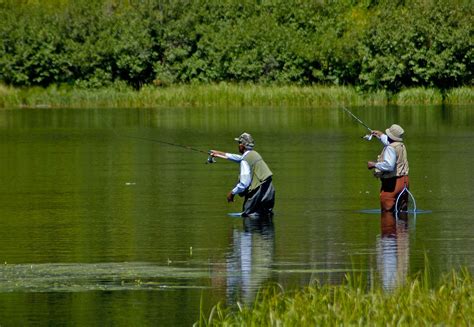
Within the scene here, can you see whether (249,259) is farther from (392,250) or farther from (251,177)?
(251,177)

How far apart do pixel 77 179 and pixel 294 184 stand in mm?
5245

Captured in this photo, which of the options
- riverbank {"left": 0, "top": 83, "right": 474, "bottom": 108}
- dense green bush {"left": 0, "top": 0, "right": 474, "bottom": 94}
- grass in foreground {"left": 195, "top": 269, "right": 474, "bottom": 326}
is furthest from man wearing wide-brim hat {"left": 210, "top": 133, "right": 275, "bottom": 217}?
dense green bush {"left": 0, "top": 0, "right": 474, "bottom": 94}

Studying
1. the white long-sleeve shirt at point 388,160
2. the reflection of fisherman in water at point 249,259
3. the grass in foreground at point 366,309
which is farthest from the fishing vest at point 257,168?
the grass in foreground at point 366,309

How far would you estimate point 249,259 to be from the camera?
1872 cm

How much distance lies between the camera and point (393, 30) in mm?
76875

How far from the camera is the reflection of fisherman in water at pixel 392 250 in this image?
16.6 m

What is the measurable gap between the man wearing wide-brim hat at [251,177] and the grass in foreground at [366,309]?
826cm

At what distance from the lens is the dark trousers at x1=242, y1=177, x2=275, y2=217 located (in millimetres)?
22828

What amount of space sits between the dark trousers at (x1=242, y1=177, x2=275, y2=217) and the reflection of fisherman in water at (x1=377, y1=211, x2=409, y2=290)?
5.65ft

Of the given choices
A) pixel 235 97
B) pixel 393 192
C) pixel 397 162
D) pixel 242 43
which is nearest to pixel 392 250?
pixel 397 162

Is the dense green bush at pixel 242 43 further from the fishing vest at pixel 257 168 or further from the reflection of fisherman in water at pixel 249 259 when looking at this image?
the reflection of fisherman in water at pixel 249 259

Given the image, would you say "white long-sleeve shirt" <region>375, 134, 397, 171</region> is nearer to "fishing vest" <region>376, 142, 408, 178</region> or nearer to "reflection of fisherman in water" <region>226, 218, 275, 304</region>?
"fishing vest" <region>376, 142, 408, 178</region>

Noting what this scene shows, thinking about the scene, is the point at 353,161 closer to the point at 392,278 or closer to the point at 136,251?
the point at 136,251

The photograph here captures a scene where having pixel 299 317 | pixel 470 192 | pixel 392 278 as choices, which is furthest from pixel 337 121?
pixel 299 317
